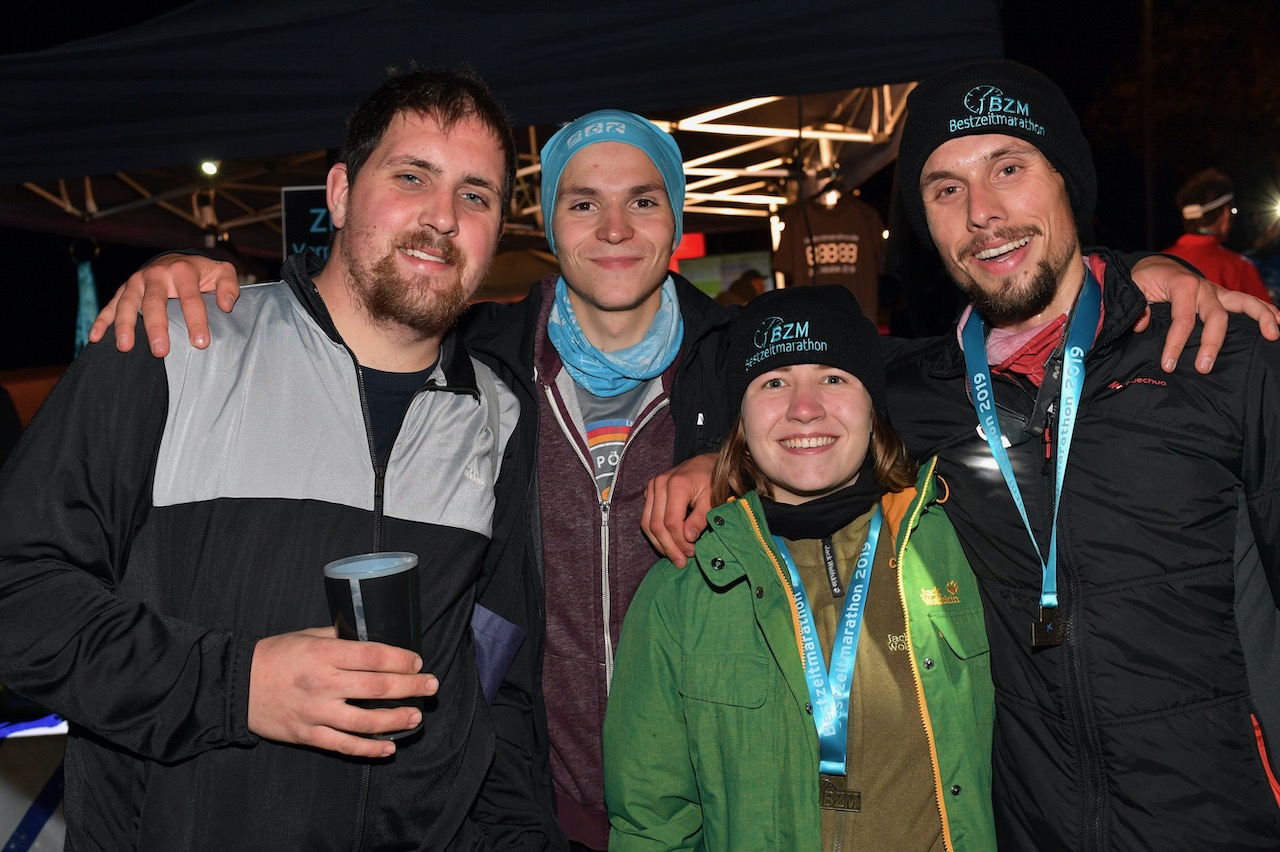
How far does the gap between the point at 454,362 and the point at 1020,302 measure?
1395 mm

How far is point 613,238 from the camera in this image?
2.56 meters

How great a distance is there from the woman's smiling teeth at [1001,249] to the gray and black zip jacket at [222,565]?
137 cm

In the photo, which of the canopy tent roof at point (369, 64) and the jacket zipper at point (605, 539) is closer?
the jacket zipper at point (605, 539)

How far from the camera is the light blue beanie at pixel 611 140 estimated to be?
271cm

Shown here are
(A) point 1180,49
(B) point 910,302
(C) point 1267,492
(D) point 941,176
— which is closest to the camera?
(C) point 1267,492

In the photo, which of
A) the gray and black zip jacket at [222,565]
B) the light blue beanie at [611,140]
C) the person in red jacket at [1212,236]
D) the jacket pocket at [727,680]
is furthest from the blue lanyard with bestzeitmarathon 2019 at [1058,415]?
the person in red jacket at [1212,236]

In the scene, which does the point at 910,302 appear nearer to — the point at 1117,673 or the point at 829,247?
the point at 829,247

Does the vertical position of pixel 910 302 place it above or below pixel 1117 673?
above

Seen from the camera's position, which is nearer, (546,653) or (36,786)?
(546,653)

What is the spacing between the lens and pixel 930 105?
2416mm

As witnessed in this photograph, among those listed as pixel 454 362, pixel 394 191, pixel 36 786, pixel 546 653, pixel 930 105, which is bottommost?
pixel 36 786

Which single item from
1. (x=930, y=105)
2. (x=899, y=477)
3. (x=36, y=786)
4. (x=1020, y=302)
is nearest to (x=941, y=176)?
(x=930, y=105)

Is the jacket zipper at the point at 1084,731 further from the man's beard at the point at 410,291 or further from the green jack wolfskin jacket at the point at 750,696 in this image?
the man's beard at the point at 410,291

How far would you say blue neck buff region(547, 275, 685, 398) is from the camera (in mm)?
2584
